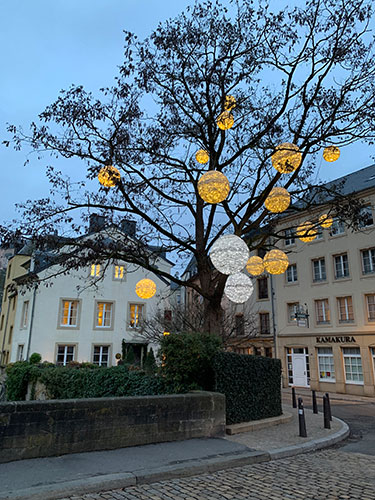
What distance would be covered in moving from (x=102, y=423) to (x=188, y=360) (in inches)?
103

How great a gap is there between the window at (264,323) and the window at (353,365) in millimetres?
6277

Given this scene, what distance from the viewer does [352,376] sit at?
22531 millimetres

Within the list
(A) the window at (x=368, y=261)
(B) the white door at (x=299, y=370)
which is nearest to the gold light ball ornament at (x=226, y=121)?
(A) the window at (x=368, y=261)

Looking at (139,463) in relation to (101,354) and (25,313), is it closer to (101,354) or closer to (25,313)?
(101,354)

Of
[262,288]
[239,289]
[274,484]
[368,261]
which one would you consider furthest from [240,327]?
[274,484]

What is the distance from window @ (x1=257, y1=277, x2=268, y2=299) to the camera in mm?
29188

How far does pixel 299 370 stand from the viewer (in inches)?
1011

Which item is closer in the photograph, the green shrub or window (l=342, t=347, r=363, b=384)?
the green shrub

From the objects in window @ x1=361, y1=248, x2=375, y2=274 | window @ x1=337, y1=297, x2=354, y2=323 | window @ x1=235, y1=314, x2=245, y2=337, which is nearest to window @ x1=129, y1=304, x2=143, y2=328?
window @ x1=235, y1=314, x2=245, y2=337

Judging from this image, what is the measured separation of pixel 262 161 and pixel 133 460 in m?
8.23

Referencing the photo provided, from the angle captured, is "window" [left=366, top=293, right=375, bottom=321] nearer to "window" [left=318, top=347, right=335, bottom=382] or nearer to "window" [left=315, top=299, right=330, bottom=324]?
"window" [left=315, top=299, right=330, bottom=324]

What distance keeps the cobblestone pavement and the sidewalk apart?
0.15m

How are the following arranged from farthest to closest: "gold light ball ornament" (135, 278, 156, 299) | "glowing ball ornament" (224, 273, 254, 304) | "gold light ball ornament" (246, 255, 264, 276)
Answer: "gold light ball ornament" (135, 278, 156, 299) < "gold light ball ornament" (246, 255, 264, 276) < "glowing ball ornament" (224, 273, 254, 304)

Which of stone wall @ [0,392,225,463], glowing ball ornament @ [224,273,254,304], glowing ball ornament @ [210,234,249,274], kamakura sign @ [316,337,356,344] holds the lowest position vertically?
stone wall @ [0,392,225,463]
